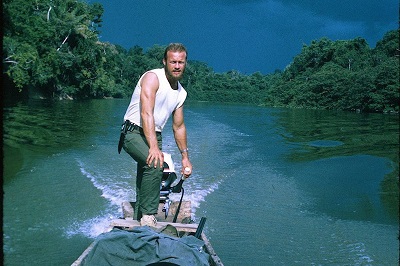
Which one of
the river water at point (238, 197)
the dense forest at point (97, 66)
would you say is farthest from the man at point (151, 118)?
the dense forest at point (97, 66)

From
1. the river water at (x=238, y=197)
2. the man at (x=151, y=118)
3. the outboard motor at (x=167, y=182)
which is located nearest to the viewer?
the man at (x=151, y=118)

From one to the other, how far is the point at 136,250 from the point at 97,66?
53.1m

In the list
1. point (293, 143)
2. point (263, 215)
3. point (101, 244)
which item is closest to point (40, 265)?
point (101, 244)

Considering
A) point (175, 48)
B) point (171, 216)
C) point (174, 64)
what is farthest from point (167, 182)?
point (175, 48)

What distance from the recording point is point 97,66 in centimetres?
5434

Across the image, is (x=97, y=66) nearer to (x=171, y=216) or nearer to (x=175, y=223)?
(x=171, y=216)

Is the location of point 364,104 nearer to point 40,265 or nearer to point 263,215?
point 263,215

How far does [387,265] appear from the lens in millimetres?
5867

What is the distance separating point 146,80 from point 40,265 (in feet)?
9.44

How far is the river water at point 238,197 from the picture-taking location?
6.24 m

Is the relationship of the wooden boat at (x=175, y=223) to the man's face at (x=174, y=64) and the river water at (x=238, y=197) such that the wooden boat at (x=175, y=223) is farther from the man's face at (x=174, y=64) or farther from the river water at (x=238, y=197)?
the man's face at (x=174, y=64)

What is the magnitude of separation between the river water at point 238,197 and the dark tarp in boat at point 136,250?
2499mm

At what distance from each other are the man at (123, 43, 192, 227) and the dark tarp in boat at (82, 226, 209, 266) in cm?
92

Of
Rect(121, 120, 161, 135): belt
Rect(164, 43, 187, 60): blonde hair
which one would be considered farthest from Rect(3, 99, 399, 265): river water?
Rect(164, 43, 187, 60): blonde hair
